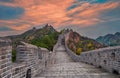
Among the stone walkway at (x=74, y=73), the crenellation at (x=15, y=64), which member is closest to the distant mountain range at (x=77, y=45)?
the stone walkway at (x=74, y=73)

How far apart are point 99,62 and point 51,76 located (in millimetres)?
5620

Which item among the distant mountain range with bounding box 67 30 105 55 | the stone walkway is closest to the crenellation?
the stone walkway

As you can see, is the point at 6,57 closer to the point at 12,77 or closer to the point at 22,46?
the point at 12,77

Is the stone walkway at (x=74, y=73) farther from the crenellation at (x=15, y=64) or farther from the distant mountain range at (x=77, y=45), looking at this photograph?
the distant mountain range at (x=77, y=45)

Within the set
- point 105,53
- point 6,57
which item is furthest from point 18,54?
point 105,53

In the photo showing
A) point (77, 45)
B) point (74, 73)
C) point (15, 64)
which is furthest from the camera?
point (77, 45)

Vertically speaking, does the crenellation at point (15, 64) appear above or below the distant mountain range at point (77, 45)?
below

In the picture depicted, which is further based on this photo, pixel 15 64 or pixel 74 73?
pixel 74 73

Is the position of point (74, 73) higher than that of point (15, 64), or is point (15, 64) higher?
point (15, 64)

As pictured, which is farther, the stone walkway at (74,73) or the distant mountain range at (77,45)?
the distant mountain range at (77,45)

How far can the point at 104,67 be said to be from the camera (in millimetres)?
14383

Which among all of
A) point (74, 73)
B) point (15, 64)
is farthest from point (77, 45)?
point (15, 64)

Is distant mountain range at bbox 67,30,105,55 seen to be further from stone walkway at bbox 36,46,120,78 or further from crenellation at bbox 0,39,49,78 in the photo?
crenellation at bbox 0,39,49,78

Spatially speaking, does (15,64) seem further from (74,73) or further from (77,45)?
(77,45)
